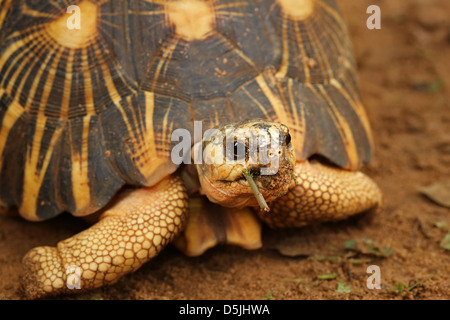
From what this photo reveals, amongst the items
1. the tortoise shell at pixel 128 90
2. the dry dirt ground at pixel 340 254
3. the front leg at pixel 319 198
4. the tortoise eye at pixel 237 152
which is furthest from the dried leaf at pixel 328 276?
the tortoise eye at pixel 237 152

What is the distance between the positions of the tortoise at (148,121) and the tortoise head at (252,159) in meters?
0.11

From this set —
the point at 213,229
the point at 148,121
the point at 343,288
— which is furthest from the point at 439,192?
the point at 148,121

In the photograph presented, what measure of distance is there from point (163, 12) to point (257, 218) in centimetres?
127

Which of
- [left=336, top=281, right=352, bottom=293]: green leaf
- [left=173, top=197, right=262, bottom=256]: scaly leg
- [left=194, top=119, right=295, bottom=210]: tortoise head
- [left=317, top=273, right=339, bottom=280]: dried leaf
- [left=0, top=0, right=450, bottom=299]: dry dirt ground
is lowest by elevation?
[left=336, top=281, right=352, bottom=293]: green leaf

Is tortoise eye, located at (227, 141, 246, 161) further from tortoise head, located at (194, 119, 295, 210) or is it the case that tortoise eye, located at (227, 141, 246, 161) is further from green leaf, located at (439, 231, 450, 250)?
green leaf, located at (439, 231, 450, 250)

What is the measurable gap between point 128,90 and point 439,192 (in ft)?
7.18

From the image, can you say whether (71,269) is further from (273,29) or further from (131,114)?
(273,29)

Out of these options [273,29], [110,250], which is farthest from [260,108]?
[110,250]

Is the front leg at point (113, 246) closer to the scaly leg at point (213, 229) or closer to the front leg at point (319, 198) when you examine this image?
the scaly leg at point (213, 229)

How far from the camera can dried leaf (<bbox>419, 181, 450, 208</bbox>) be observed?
11.6 ft

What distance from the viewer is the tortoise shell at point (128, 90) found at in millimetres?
2752

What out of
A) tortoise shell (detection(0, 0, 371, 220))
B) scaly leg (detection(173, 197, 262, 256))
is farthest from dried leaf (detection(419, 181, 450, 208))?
scaly leg (detection(173, 197, 262, 256))

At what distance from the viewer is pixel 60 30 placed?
116 inches

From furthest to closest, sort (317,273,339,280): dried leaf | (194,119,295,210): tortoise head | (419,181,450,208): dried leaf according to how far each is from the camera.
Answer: (419,181,450,208): dried leaf
(317,273,339,280): dried leaf
(194,119,295,210): tortoise head
